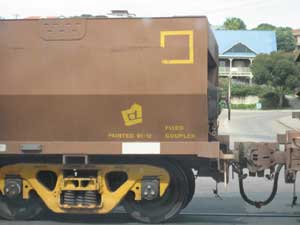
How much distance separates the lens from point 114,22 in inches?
320

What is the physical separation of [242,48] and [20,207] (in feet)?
338

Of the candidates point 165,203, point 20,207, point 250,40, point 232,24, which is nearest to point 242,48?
point 250,40

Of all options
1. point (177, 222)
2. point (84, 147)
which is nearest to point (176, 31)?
point (84, 147)

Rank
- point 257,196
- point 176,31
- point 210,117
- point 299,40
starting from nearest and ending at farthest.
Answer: point 176,31 → point 210,117 → point 257,196 → point 299,40

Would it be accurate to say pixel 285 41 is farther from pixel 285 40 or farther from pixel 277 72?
pixel 277 72

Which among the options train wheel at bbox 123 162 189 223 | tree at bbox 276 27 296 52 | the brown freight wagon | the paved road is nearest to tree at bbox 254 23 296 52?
tree at bbox 276 27 296 52

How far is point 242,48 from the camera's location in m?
110

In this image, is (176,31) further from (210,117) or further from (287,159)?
(287,159)

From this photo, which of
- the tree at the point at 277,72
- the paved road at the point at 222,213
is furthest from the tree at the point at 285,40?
the paved road at the point at 222,213

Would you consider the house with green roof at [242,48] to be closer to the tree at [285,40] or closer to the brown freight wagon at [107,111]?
the tree at [285,40]

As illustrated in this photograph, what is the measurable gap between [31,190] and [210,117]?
2591 millimetres

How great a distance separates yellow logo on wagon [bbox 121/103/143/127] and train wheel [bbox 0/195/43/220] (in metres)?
1.72

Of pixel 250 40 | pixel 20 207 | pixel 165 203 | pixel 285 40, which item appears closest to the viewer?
pixel 165 203

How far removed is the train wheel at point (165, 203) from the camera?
8406 mm
